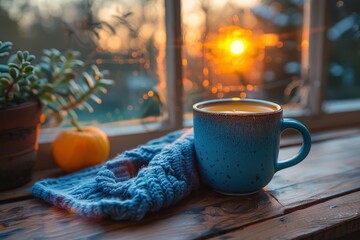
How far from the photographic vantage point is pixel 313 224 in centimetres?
53

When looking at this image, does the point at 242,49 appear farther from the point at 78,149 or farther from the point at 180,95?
the point at 78,149

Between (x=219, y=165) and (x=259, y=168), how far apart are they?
0.06 metres

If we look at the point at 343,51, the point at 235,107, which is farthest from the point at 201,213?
the point at 343,51

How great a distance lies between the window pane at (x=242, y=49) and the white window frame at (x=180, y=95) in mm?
24

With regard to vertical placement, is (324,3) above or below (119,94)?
above

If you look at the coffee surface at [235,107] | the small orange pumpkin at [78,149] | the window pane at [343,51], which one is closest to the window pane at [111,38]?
the small orange pumpkin at [78,149]

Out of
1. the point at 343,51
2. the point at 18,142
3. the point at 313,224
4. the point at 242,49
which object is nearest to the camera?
the point at 313,224

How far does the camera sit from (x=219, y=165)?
58cm

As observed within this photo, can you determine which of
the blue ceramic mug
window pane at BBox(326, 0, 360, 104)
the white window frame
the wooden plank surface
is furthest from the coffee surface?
window pane at BBox(326, 0, 360, 104)

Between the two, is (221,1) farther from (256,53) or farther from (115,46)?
(115,46)

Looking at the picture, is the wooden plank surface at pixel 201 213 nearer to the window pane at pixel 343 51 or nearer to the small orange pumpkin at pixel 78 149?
the small orange pumpkin at pixel 78 149

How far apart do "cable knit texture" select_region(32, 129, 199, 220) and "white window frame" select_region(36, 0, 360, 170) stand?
0.56 ft

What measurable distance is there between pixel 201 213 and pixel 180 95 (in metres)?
0.38

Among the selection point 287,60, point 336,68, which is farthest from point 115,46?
point 336,68
